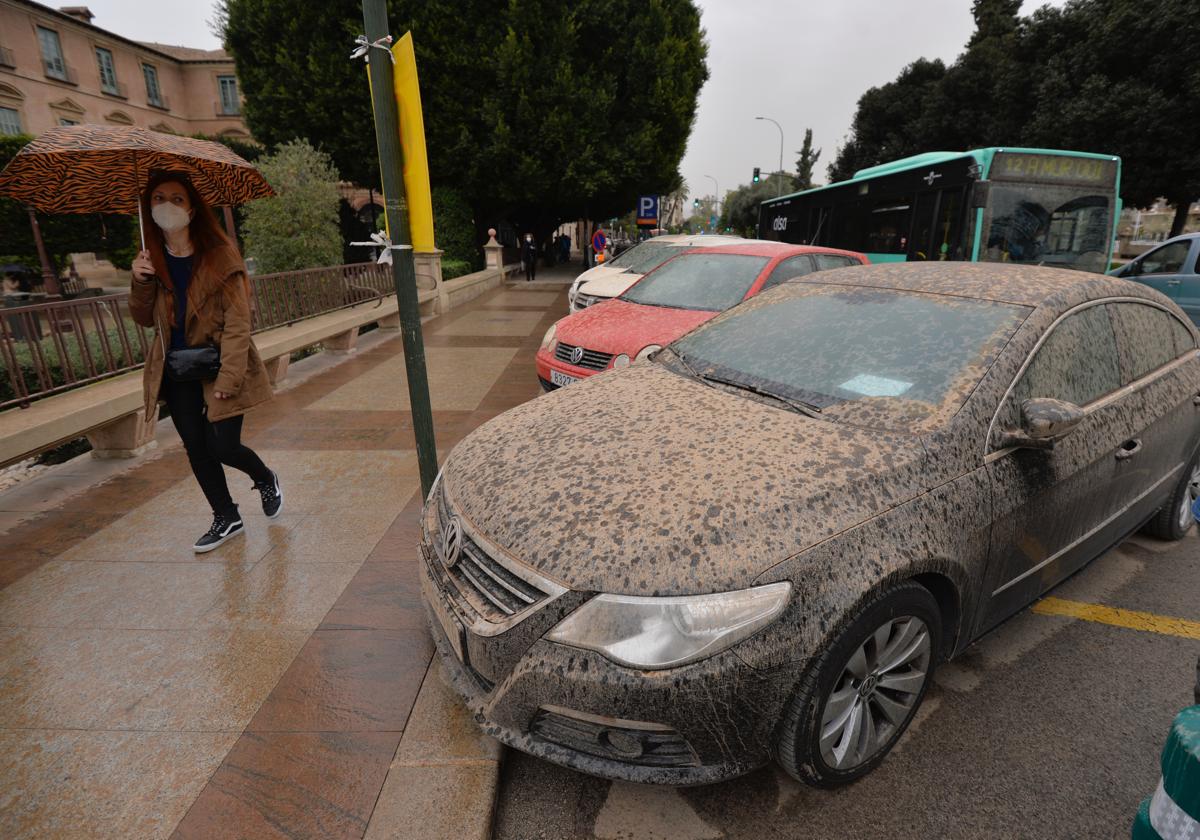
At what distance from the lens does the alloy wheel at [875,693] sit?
1.94 m

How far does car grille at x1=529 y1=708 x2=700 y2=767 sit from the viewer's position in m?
→ 1.76

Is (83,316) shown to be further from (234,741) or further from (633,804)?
(633,804)

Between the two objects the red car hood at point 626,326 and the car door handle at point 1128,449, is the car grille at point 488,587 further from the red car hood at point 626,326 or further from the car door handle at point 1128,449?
the red car hood at point 626,326

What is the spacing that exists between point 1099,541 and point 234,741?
3649 millimetres

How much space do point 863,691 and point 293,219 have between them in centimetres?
1352

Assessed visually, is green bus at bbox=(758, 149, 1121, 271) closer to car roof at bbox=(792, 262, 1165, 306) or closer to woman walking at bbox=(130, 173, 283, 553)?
car roof at bbox=(792, 262, 1165, 306)

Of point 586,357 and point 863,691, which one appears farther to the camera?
point 586,357

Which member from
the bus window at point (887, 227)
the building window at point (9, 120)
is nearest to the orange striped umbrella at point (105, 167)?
the bus window at point (887, 227)

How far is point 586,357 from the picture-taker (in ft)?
17.4

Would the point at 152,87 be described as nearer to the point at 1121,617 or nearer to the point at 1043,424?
the point at 1043,424

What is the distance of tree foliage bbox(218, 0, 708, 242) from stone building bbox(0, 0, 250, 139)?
11891mm

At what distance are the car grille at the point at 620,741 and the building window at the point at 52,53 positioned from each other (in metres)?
46.5

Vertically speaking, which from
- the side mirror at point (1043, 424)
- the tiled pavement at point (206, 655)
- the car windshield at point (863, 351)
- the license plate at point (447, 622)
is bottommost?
the tiled pavement at point (206, 655)

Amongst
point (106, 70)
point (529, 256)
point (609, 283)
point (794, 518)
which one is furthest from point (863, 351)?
point (106, 70)
